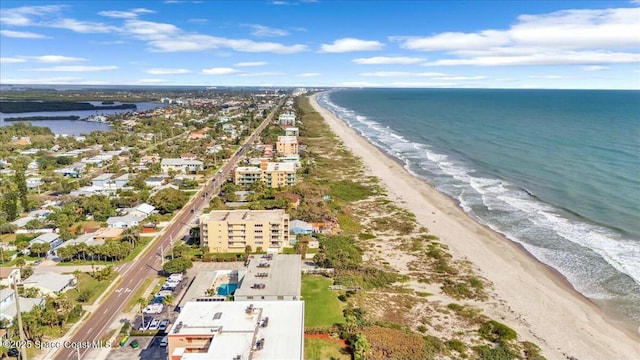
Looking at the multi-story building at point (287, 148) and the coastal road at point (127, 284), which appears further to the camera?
the multi-story building at point (287, 148)

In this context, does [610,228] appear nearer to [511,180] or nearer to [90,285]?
[511,180]

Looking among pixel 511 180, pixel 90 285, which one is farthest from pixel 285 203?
pixel 511 180

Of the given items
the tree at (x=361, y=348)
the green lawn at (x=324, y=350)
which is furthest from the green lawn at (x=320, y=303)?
the tree at (x=361, y=348)

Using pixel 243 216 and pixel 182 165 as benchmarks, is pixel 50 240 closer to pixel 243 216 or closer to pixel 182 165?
pixel 243 216

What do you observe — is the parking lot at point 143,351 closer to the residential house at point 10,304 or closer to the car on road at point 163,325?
the car on road at point 163,325

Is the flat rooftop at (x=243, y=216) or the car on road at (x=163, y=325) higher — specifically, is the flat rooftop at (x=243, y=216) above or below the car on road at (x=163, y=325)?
above

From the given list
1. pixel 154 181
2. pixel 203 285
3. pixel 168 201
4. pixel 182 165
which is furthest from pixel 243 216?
pixel 182 165

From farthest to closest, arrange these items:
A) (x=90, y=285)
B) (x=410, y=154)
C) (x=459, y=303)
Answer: (x=410, y=154) < (x=90, y=285) < (x=459, y=303)
